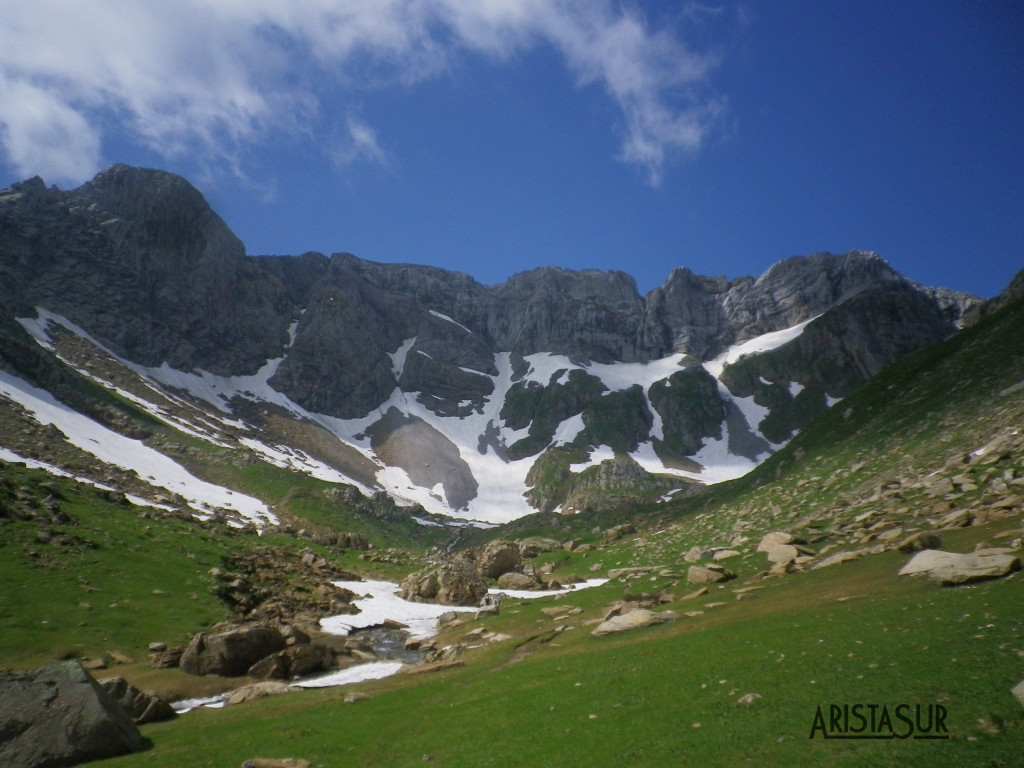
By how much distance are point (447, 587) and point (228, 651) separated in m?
35.8

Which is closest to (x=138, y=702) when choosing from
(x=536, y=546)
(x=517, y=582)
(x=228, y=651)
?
(x=228, y=651)

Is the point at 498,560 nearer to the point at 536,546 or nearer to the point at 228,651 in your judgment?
the point at 536,546

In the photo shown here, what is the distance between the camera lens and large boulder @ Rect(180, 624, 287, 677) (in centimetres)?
3544

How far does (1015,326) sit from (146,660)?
89.5 m

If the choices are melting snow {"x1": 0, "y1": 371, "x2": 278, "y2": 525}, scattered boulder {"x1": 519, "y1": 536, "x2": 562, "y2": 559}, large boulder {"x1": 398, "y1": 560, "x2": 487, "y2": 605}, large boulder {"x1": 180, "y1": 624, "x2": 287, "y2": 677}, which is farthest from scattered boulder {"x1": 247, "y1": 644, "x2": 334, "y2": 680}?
melting snow {"x1": 0, "y1": 371, "x2": 278, "y2": 525}

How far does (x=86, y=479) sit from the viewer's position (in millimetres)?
84188

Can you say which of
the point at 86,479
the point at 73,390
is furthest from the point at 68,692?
the point at 73,390

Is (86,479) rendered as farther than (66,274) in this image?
No

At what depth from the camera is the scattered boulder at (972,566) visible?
21.2 meters

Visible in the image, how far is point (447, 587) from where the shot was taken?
6944cm

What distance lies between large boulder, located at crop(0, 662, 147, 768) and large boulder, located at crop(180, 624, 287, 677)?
12.4 m

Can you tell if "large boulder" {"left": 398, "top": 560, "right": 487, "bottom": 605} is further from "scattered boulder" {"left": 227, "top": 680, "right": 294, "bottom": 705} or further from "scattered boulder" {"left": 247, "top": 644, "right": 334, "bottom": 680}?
"scattered boulder" {"left": 227, "top": 680, "right": 294, "bottom": 705}

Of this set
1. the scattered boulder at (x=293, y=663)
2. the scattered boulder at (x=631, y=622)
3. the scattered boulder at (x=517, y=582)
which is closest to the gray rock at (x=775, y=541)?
the scattered boulder at (x=631, y=622)

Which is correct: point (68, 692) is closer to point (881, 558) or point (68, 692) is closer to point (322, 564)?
point (881, 558)
